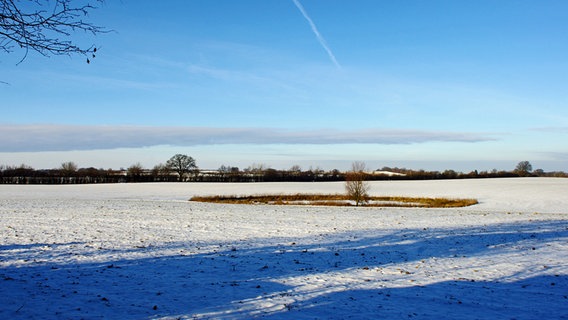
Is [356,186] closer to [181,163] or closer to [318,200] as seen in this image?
[318,200]

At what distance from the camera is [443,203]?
2003 inches

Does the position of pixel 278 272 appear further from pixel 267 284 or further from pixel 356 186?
pixel 356 186

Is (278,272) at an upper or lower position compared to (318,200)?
lower

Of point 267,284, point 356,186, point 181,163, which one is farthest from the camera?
point 181,163

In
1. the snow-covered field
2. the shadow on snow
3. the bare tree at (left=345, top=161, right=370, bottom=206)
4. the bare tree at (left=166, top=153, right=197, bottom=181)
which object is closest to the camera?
the shadow on snow

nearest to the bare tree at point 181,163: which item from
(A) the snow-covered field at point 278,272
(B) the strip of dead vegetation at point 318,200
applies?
(B) the strip of dead vegetation at point 318,200

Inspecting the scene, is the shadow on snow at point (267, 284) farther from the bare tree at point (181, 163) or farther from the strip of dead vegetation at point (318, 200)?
the bare tree at point (181, 163)

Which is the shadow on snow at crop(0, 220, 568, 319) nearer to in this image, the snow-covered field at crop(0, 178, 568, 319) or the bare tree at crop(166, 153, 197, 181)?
the snow-covered field at crop(0, 178, 568, 319)

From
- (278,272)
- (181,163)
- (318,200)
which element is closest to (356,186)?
(318,200)

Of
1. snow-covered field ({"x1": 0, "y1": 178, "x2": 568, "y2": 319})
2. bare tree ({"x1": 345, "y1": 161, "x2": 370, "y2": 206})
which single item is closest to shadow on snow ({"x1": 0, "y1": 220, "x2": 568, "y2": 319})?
snow-covered field ({"x1": 0, "y1": 178, "x2": 568, "y2": 319})

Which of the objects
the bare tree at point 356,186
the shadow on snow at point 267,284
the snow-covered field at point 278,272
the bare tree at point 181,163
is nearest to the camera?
the shadow on snow at point 267,284

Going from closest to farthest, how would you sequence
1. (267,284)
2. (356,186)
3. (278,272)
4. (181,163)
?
(267,284), (278,272), (356,186), (181,163)

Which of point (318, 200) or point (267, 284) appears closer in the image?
point (267, 284)

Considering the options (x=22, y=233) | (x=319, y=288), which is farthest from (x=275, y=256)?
(x=22, y=233)
